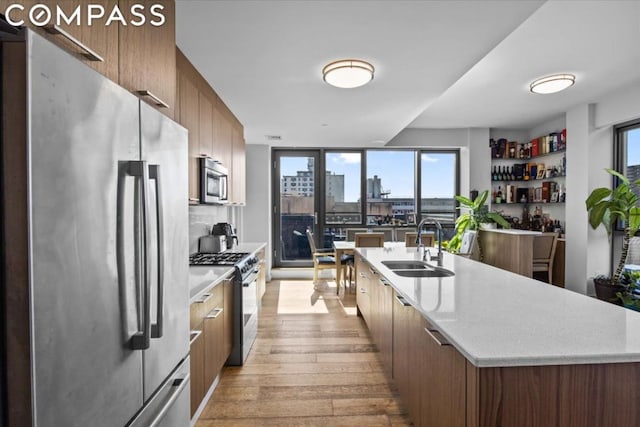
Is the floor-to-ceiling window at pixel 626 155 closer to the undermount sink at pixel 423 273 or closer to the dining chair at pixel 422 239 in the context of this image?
the dining chair at pixel 422 239

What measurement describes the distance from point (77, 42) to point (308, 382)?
2410 mm

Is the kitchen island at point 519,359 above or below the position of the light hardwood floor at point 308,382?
above

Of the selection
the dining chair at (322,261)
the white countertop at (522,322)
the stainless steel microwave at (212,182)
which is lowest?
the dining chair at (322,261)

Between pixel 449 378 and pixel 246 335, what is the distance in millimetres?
2089

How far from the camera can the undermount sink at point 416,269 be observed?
2.45 meters

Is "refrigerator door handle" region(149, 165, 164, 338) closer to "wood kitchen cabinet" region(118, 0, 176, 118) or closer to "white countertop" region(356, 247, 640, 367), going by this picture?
"wood kitchen cabinet" region(118, 0, 176, 118)

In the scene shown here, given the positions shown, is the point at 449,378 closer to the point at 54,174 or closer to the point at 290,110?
the point at 54,174

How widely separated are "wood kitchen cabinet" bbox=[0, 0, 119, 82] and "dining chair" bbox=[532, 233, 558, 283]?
5792 mm

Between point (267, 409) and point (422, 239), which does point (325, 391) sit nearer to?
point (267, 409)

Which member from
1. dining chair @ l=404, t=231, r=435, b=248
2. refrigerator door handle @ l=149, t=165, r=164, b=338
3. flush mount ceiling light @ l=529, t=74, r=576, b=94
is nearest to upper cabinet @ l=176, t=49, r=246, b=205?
refrigerator door handle @ l=149, t=165, r=164, b=338

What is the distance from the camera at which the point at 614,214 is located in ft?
14.0


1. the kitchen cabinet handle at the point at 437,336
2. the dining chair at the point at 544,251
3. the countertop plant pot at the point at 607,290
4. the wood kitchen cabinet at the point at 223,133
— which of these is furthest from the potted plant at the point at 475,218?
the kitchen cabinet handle at the point at 437,336

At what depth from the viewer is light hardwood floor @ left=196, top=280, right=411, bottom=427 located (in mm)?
2061

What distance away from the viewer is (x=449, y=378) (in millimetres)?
1212
